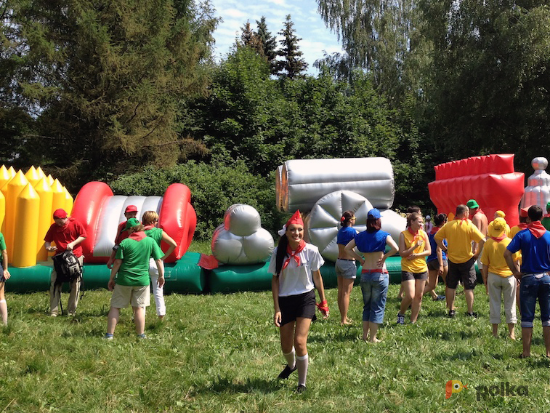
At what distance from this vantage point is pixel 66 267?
6.98 m

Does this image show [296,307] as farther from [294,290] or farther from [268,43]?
[268,43]

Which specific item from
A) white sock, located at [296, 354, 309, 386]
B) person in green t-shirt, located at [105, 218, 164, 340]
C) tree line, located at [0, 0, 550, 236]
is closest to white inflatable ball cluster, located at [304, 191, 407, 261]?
person in green t-shirt, located at [105, 218, 164, 340]

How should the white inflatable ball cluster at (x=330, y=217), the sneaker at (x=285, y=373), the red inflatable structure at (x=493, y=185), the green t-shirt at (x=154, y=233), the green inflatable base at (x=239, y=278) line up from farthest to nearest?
the red inflatable structure at (x=493, y=185), the white inflatable ball cluster at (x=330, y=217), the green inflatable base at (x=239, y=278), the green t-shirt at (x=154, y=233), the sneaker at (x=285, y=373)

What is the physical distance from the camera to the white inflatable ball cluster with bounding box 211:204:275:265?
909 centimetres

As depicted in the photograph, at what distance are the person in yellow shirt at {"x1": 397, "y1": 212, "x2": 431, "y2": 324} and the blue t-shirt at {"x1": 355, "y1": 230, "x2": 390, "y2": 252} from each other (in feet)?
3.04

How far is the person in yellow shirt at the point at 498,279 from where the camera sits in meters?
5.99

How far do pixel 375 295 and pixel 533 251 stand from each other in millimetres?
1632

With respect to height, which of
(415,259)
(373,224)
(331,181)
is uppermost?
(331,181)

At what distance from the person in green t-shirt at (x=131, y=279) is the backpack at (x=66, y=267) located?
143 centimetres

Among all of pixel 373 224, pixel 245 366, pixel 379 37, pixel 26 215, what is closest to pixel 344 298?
pixel 373 224

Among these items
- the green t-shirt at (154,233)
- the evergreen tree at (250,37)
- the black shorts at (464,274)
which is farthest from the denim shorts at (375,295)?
the evergreen tree at (250,37)

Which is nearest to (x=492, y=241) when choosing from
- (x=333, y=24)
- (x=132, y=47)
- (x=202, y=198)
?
(x=202, y=198)

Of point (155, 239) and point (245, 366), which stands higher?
point (155, 239)

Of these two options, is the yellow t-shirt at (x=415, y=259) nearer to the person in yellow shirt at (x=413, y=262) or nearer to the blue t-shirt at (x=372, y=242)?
the person in yellow shirt at (x=413, y=262)
